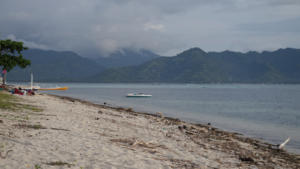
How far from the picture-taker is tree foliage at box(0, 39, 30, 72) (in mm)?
52312

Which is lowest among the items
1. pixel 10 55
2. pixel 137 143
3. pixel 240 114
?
pixel 240 114

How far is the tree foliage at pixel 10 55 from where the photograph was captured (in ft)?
172

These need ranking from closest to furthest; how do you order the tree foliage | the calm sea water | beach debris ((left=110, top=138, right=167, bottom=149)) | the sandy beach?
the sandy beach < beach debris ((left=110, top=138, right=167, bottom=149)) < the calm sea water < the tree foliage

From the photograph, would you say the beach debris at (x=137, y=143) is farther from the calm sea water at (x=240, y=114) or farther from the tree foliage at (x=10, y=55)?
the tree foliage at (x=10, y=55)

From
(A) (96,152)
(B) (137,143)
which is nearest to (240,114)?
(B) (137,143)

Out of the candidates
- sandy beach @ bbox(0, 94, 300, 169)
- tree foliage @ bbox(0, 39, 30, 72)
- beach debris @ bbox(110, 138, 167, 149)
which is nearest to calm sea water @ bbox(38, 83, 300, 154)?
sandy beach @ bbox(0, 94, 300, 169)

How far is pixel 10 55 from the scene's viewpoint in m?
54.4

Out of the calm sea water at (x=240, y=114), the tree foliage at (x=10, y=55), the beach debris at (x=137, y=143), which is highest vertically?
the tree foliage at (x=10, y=55)

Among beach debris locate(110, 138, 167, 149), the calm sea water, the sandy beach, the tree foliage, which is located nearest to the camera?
the sandy beach

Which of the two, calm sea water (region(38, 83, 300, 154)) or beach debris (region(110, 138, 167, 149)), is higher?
beach debris (region(110, 138, 167, 149))

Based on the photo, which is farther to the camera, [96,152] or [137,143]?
[137,143]

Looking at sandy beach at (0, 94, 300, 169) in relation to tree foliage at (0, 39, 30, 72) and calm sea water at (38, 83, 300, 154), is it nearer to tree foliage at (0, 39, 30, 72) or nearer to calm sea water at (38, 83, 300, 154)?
calm sea water at (38, 83, 300, 154)

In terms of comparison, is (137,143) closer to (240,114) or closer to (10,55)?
(240,114)

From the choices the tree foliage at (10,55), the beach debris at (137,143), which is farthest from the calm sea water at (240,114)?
the tree foliage at (10,55)
